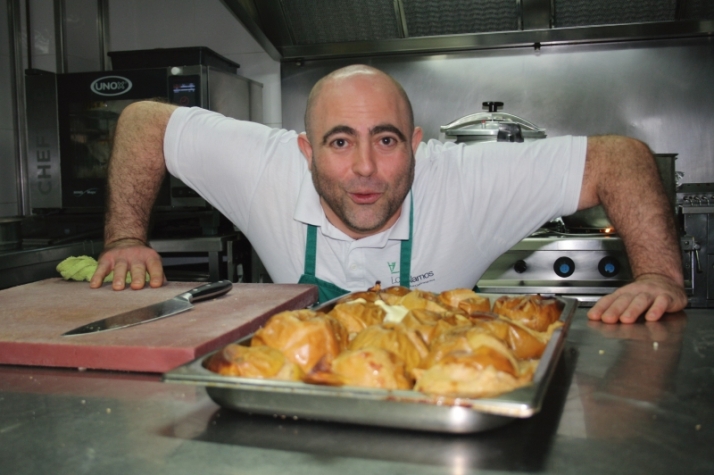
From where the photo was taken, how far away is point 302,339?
2.11 feet

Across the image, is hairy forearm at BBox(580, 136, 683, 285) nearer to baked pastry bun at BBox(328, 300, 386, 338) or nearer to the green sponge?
baked pastry bun at BBox(328, 300, 386, 338)

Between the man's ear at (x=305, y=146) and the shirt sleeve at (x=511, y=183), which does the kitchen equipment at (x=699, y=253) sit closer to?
the shirt sleeve at (x=511, y=183)

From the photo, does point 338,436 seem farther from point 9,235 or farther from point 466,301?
point 9,235

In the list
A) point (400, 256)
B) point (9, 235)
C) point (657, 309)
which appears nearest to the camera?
point (657, 309)

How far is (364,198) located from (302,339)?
88 cm

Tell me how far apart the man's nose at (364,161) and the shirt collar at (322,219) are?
0.19 m

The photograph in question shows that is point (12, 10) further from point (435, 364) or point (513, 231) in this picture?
point (435, 364)

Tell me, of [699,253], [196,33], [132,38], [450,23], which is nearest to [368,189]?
[699,253]

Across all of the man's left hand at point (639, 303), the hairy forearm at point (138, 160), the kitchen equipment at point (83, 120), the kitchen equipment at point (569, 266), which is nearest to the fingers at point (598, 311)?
the man's left hand at point (639, 303)

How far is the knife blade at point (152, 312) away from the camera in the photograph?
2.98 feet

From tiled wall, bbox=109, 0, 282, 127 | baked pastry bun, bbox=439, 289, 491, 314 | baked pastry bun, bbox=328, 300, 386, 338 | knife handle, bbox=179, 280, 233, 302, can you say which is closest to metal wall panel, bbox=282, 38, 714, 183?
tiled wall, bbox=109, 0, 282, 127

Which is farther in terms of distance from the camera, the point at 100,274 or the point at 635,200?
the point at 635,200

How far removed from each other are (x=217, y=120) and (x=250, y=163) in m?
0.20

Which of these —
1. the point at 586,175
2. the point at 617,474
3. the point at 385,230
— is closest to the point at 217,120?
the point at 385,230
